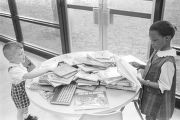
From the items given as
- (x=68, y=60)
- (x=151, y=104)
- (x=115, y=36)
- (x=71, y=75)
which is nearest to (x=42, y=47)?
(x=115, y=36)

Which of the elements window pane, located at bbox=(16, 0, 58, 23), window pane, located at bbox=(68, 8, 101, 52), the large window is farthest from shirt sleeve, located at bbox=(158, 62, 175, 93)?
window pane, located at bbox=(68, 8, 101, 52)

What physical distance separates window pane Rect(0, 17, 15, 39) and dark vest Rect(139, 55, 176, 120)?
3.66 metres

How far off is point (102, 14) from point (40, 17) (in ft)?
4.59

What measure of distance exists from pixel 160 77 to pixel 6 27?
13.8ft

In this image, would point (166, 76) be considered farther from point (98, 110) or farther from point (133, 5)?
point (133, 5)

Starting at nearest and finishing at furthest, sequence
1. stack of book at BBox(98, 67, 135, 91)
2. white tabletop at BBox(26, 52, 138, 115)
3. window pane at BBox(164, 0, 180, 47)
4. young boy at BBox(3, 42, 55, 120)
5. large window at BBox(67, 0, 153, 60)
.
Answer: white tabletop at BBox(26, 52, 138, 115)
stack of book at BBox(98, 67, 135, 91)
young boy at BBox(3, 42, 55, 120)
window pane at BBox(164, 0, 180, 47)
large window at BBox(67, 0, 153, 60)

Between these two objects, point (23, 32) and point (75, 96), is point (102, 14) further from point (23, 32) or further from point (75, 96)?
point (23, 32)

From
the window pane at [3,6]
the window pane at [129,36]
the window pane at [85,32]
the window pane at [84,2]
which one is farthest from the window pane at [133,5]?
the window pane at [3,6]

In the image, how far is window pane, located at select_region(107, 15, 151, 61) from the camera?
3570 mm

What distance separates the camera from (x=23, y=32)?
12.9 ft

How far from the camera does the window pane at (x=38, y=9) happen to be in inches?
131

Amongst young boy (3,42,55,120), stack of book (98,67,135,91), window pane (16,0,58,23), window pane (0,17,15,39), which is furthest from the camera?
window pane (0,17,15,39)

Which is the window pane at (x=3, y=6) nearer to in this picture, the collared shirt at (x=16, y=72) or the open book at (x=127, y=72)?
the collared shirt at (x=16, y=72)

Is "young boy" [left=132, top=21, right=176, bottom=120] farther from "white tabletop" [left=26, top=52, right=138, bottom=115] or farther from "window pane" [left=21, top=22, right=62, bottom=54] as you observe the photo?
"window pane" [left=21, top=22, right=62, bottom=54]
